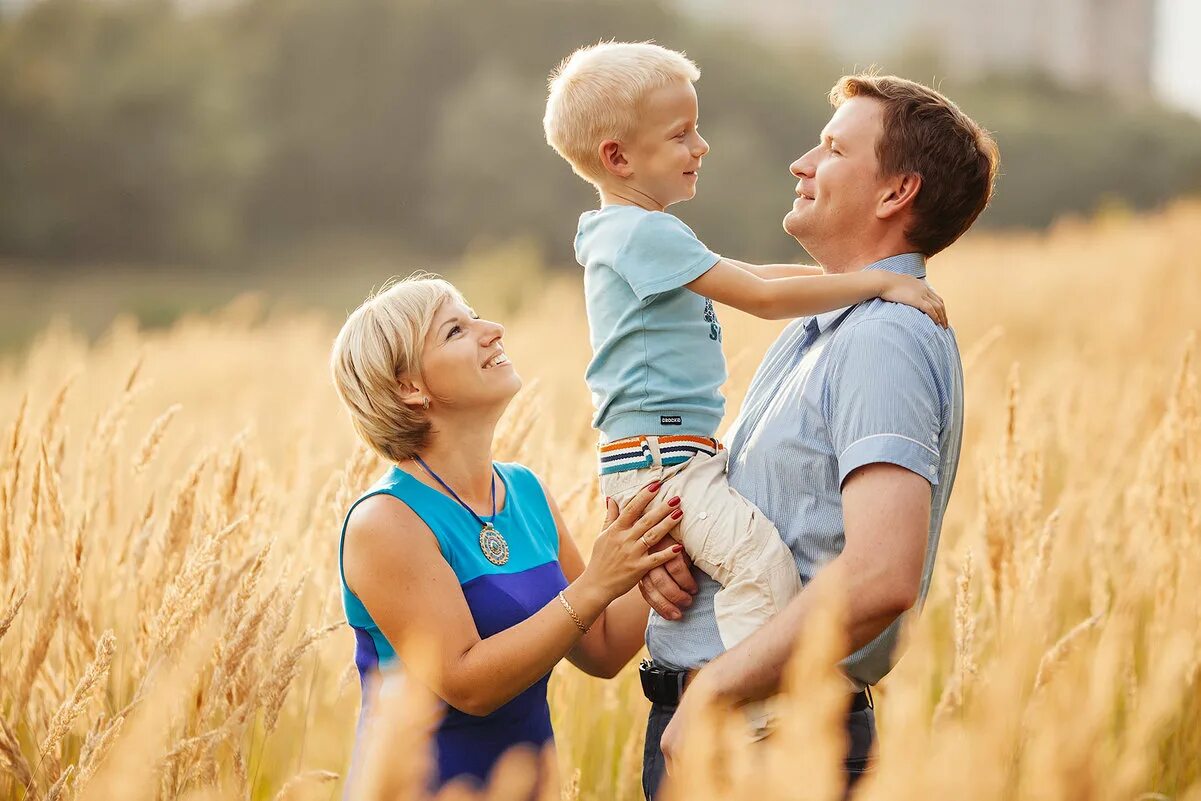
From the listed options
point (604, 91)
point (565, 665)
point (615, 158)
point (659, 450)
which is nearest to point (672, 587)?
point (659, 450)

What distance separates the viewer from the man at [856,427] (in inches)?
67.2

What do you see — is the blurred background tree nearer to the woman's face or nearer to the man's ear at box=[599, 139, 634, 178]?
the man's ear at box=[599, 139, 634, 178]

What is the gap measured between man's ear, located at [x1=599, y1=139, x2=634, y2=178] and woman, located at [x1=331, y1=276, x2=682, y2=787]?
15.7 inches

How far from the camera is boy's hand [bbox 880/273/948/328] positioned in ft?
6.13

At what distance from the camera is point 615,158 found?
7.26ft

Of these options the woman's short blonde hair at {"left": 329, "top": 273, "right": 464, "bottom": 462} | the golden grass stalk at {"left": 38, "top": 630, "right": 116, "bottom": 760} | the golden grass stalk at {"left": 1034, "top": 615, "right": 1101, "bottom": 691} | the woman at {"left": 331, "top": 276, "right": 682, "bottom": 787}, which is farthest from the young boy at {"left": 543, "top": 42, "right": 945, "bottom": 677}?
the golden grass stalk at {"left": 38, "top": 630, "right": 116, "bottom": 760}

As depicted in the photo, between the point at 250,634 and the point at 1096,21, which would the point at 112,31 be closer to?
the point at 250,634

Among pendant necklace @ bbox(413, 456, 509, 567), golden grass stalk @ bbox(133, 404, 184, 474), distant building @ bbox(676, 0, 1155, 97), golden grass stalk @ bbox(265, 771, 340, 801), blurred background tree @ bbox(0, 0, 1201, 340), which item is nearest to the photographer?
golden grass stalk @ bbox(265, 771, 340, 801)

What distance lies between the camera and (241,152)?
39688 mm

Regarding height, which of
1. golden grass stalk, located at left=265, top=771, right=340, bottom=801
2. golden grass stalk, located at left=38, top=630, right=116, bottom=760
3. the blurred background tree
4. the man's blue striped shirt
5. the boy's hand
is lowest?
golden grass stalk, located at left=265, top=771, right=340, bottom=801

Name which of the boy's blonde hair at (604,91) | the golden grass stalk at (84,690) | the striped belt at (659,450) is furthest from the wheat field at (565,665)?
the boy's blonde hair at (604,91)

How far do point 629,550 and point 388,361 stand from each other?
60 centimetres

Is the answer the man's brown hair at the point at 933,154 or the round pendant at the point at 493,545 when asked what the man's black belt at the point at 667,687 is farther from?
the man's brown hair at the point at 933,154

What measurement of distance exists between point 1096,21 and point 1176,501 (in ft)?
282
